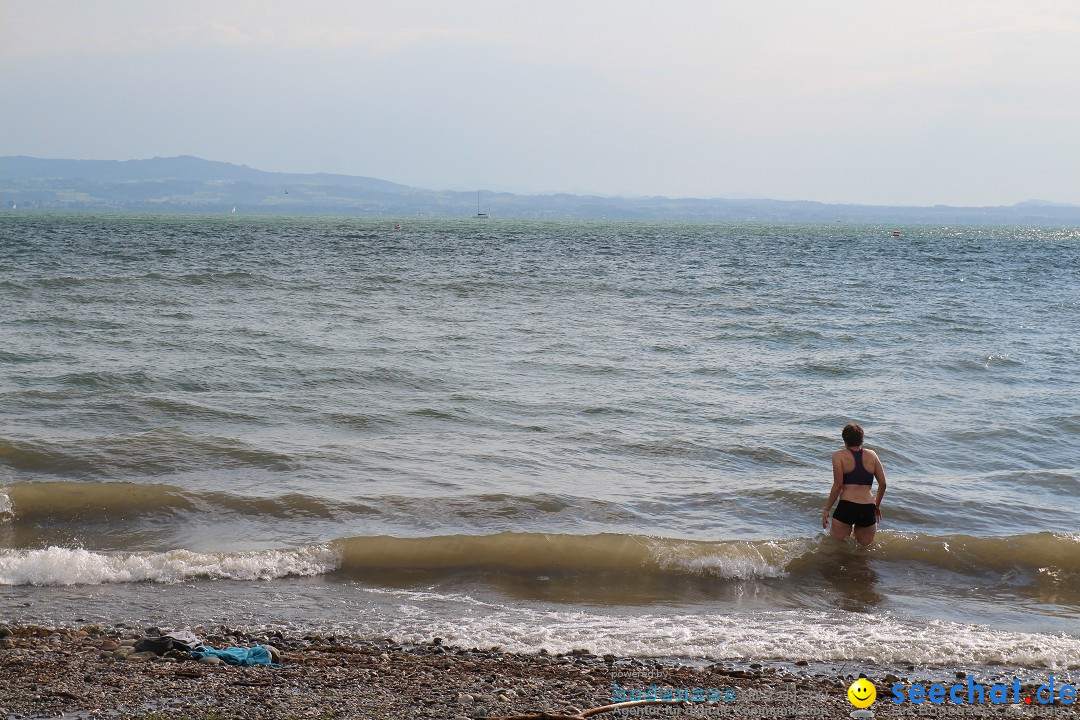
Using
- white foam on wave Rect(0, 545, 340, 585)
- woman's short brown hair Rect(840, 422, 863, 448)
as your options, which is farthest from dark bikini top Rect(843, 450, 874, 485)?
white foam on wave Rect(0, 545, 340, 585)

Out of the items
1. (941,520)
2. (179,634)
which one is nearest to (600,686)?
(179,634)

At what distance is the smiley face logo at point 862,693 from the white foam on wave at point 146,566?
14.7ft

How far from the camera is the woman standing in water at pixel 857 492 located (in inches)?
355

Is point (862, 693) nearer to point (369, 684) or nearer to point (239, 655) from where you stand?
point (369, 684)

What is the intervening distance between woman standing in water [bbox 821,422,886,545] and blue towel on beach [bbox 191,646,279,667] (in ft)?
17.9

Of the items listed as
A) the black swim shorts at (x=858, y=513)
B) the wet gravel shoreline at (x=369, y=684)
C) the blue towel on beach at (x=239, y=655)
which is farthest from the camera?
the black swim shorts at (x=858, y=513)

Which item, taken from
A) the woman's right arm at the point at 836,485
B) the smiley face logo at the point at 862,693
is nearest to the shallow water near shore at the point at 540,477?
the woman's right arm at the point at 836,485

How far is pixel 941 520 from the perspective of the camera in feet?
33.0

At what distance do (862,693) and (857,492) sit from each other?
12.2 ft

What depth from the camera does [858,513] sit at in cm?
902

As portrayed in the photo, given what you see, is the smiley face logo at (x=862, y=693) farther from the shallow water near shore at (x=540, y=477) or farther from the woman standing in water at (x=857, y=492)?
the woman standing in water at (x=857, y=492)

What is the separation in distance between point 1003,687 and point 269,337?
54.4 ft

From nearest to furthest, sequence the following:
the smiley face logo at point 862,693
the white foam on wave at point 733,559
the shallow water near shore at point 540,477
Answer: the smiley face logo at point 862,693, the shallow water near shore at point 540,477, the white foam on wave at point 733,559

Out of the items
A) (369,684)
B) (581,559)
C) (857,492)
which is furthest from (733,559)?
(369,684)
